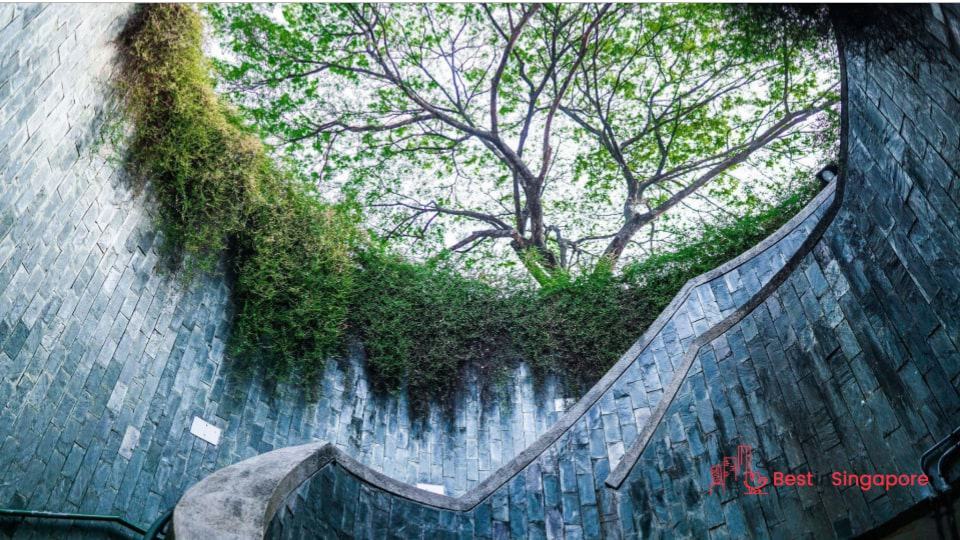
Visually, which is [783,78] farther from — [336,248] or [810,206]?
[336,248]

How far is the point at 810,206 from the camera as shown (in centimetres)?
618

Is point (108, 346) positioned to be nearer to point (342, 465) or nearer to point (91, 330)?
point (91, 330)

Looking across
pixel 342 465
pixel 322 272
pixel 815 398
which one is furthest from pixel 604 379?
pixel 322 272

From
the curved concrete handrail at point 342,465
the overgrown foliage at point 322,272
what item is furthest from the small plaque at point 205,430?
the curved concrete handrail at point 342,465

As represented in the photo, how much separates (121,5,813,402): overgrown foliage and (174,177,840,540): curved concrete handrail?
1.44 m

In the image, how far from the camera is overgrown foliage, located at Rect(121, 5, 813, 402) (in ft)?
18.5

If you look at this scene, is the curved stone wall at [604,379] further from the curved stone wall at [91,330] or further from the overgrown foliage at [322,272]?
the overgrown foliage at [322,272]

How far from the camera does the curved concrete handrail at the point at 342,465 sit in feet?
9.68

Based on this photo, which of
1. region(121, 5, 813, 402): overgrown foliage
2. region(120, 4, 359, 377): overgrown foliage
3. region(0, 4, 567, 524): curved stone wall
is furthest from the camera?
region(121, 5, 813, 402): overgrown foliage

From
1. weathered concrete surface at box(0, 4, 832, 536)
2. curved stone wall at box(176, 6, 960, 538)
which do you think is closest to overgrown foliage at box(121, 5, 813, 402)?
weathered concrete surface at box(0, 4, 832, 536)

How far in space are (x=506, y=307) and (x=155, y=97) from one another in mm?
4156

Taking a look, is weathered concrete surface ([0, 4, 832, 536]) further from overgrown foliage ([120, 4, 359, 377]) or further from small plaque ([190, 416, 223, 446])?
overgrown foliage ([120, 4, 359, 377])

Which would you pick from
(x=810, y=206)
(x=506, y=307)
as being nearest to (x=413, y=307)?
(x=506, y=307)

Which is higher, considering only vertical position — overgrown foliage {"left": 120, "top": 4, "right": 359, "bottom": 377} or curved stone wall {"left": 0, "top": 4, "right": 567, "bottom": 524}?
overgrown foliage {"left": 120, "top": 4, "right": 359, "bottom": 377}
